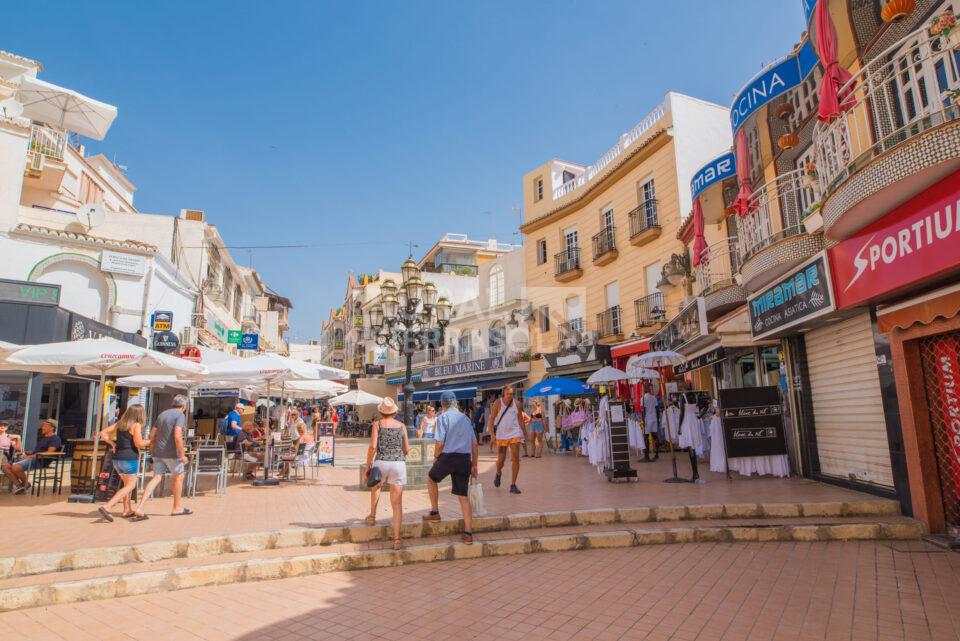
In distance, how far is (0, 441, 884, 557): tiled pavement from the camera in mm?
6039

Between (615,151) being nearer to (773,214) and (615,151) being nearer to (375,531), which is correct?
(773,214)

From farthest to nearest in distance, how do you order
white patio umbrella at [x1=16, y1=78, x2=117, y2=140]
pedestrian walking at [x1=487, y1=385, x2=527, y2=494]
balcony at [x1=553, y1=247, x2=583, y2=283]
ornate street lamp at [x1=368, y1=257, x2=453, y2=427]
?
balcony at [x1=553, y1=247, x2=583, y2=283], white patio umbrella at [x1=16, y1=78, x2=117, y2=140], ornate street lamp at [x1=368, y1=257, x2=453, y2=427], pedestrian walking at [x1=487, y1=385, x2=527, y2=494]

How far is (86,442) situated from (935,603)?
11.4m

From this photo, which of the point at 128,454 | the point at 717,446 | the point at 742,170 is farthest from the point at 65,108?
the point at 717,446

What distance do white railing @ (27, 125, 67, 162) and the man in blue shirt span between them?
19597mm

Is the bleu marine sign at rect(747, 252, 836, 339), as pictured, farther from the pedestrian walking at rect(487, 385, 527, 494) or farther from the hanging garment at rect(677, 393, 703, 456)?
the pedestrian walking at rect(487, 385, 527, 494)

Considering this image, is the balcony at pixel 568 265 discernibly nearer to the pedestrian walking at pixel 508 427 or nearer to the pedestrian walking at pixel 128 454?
the pedestrian walking at pixel 508 427

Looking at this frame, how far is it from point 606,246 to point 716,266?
6.27 m

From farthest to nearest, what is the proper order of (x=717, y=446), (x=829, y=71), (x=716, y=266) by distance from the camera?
1. (x=716, y=266)
2. (x=717, y=446)
3. (x=829, y=71)

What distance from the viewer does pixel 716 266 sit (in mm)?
13500

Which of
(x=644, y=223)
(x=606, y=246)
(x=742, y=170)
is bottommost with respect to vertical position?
(x=742, y=170)

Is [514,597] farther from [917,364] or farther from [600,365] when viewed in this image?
[600,365]

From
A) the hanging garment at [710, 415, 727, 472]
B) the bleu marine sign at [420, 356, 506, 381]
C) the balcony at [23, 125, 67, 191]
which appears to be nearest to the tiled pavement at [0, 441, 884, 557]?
the hanging garment at [710, 415, 727, 472]

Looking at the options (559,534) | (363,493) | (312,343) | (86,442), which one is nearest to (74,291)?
(86,442)
